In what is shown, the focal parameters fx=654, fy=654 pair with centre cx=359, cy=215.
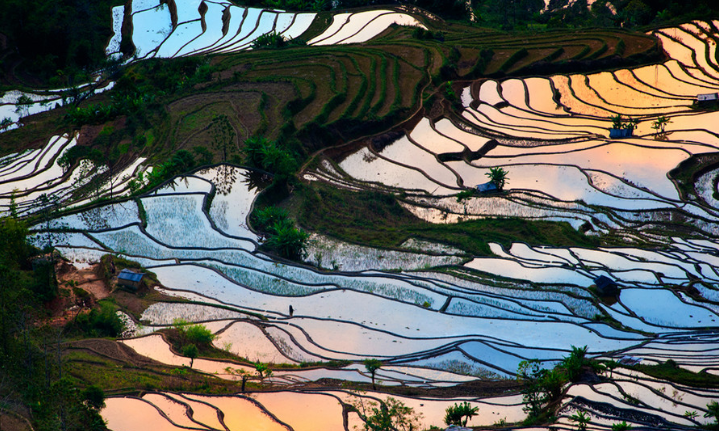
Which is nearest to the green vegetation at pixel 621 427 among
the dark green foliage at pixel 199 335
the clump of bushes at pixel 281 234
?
the dark green foliage at pixel 199 335

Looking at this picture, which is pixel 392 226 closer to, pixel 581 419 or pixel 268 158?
pixel 268 158

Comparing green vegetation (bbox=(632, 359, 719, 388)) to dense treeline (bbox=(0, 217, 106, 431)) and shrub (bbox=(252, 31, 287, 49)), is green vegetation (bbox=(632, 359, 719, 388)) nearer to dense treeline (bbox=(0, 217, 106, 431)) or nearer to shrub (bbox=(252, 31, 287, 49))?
dense treeline (bbox=(0, 217, 106, 431))

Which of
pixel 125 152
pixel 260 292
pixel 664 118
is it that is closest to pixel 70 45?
pixel 125 152

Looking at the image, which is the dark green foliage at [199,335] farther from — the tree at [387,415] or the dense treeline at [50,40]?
the dense treeline at [50,40]

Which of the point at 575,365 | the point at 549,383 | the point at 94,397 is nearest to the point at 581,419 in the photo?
the point at 549,383

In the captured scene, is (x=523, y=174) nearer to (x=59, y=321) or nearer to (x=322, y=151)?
(x=322, y=151)

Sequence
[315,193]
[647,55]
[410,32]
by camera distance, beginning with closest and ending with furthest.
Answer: [315,193], [647,55], [410,32]
